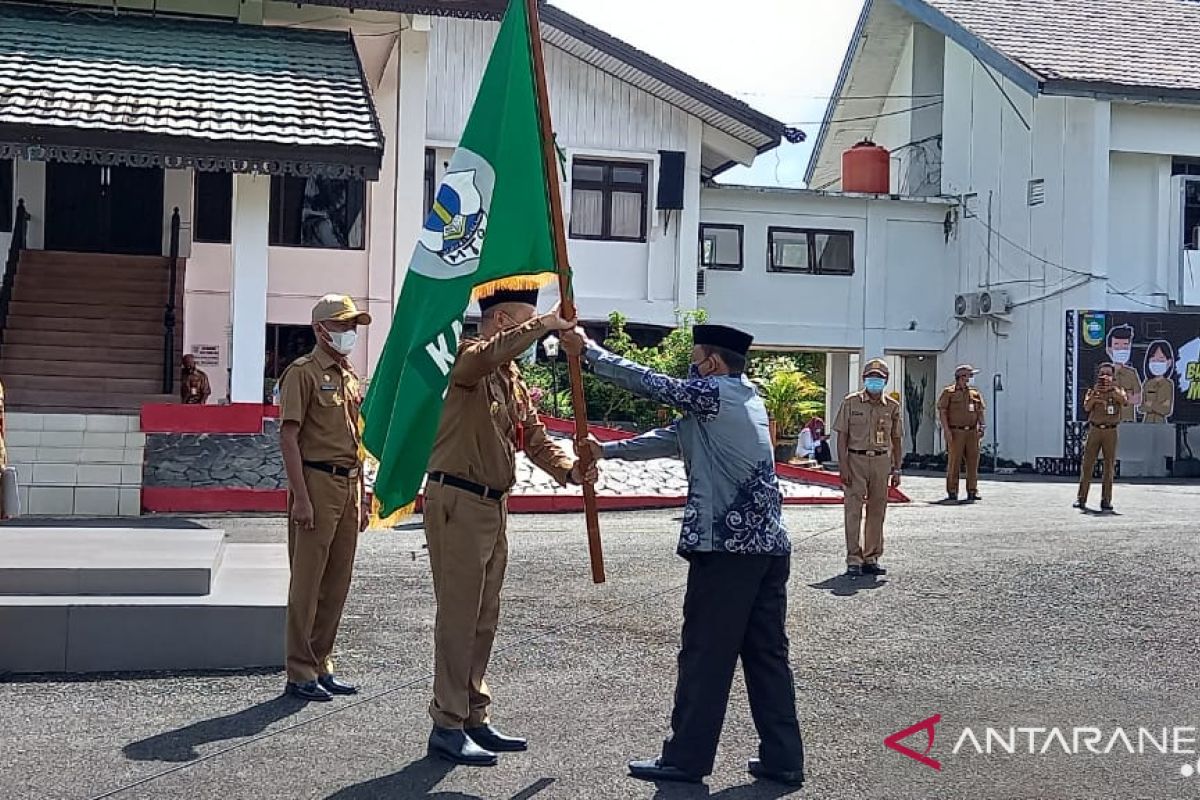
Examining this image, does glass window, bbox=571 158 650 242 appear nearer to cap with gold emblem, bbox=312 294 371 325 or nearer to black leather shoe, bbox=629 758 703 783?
cap with gold emblem, bbox=312 294 371 325

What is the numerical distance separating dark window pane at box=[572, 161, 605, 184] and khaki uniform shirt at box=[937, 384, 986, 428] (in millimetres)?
9660

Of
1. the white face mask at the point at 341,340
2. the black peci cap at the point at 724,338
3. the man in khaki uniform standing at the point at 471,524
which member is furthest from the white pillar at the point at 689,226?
the black peci cap at the point at 724,338

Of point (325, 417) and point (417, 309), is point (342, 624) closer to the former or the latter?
point (325, 417)

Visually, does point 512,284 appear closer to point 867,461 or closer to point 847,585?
point 847,585

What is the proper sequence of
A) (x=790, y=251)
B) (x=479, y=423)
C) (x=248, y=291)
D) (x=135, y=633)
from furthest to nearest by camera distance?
(x=790, y=251), (x=248, y=291), (x=135, y=633), (x=479, y=423)

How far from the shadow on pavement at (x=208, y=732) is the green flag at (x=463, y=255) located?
107cm

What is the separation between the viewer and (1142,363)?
27.2 metres

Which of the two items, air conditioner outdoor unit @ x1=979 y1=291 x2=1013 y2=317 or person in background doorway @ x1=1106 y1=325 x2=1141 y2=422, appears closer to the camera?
person in background doorway @ x1=1106 y1=325 x2=1141 y2=422

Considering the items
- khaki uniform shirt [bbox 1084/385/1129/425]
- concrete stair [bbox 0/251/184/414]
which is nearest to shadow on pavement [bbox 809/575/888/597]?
khaki uniform shirt [bbox 1084/385/1129/425]

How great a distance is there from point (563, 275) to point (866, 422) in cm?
605

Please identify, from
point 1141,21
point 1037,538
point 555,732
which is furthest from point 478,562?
point 1141,21

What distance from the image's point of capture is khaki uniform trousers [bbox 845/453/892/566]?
36.2 ft

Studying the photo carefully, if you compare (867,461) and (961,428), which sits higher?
(961,428)

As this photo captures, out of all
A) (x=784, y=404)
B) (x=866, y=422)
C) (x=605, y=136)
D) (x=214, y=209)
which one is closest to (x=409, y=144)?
(x=214, y=209)
